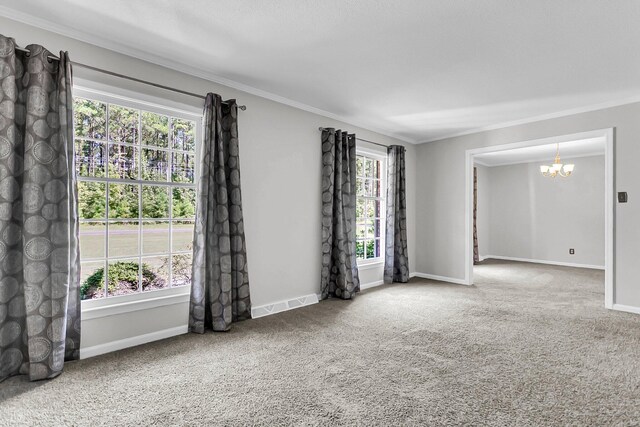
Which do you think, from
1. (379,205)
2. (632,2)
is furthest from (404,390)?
(379,205)

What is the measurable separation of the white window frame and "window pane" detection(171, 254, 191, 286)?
0.12 m

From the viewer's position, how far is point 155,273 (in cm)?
311

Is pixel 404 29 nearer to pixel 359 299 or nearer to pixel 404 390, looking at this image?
pixel 404 390

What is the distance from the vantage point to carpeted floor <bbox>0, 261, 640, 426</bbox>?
1.89 meters

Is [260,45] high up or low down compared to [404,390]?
up

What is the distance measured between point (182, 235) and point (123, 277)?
1.98 feet

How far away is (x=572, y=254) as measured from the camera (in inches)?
285

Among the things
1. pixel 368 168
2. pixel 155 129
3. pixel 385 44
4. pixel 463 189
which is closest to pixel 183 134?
pixel 155 129

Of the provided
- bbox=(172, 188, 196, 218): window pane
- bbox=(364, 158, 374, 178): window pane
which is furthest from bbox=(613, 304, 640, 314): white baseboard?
bbox=(172, 188, 196, 218): window pane

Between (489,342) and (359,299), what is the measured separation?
5.70 feet

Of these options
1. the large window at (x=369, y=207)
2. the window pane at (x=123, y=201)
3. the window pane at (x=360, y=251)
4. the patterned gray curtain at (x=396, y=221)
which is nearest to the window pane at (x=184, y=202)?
the window pane at (x=123, y=201)

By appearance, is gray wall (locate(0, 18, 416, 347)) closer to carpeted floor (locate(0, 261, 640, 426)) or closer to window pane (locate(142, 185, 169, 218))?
carpeted floor (locate(0, 261, 640, 426))

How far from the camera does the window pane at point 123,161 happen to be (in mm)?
2822

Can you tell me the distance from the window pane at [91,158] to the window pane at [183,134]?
60 centimetres
